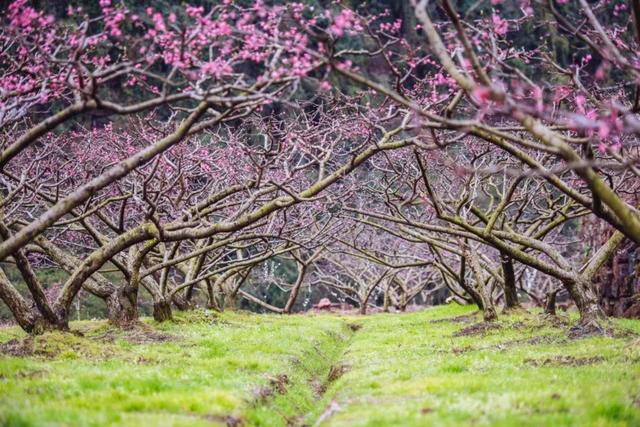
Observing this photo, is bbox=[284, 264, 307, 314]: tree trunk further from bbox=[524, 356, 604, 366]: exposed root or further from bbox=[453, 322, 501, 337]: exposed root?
bbox=[524, 356, 604, 366]: exposed root

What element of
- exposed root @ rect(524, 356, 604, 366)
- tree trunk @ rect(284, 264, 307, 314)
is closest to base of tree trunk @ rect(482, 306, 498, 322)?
exposed root @ rect(524, 356, 604, 366)

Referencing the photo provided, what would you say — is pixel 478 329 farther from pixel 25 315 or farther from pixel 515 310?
pixel 25 315

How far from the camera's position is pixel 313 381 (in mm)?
19375

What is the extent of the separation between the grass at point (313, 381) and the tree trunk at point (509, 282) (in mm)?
5221

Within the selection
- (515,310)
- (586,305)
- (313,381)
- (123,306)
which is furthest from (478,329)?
(123,306)

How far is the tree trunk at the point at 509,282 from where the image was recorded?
29.0 m

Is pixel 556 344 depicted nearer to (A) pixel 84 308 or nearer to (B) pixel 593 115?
(B) pixel 593 115

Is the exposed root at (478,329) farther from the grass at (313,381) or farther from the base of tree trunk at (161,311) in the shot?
the base of tree trunk at (161,311)

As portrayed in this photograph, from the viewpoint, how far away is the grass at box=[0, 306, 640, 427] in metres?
10.3

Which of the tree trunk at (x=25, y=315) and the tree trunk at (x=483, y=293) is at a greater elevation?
the tree trunk at (x=25, y=315)

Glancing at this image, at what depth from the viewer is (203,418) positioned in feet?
35.9

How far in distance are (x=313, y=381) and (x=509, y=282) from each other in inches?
563

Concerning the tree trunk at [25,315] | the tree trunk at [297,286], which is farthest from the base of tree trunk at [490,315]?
the tree trunk at [25,315]

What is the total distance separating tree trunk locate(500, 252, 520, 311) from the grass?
17.1 feet
